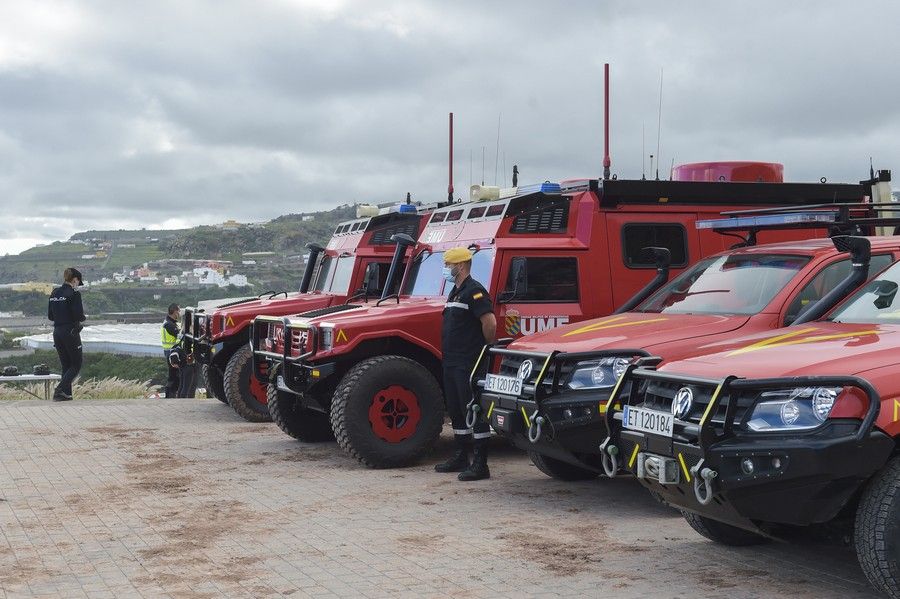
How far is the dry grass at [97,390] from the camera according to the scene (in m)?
19.1

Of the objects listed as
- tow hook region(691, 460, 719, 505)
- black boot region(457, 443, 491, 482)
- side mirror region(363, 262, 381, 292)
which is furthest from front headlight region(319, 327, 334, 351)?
tow hook region(691, 460, 719, 505)

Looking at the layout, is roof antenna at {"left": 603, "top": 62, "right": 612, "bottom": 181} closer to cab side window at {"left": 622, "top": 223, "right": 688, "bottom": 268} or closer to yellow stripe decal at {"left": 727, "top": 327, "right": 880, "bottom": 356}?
cab side window at {"left": 622, "top": 223, "right": 688, "bottom": 268}

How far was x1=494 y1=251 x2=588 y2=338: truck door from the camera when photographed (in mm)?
10227

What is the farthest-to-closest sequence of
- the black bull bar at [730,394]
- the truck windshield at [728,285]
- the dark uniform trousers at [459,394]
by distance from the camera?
the dark uniform trousers at [459,394]
the truck windshield at [728,285]
the black bull bar at [730,394]

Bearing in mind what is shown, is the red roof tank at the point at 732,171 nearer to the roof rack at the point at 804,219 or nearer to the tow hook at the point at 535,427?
the roof rack at the point at 804,219

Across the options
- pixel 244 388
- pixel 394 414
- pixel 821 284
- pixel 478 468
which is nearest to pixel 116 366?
pixel 244 388

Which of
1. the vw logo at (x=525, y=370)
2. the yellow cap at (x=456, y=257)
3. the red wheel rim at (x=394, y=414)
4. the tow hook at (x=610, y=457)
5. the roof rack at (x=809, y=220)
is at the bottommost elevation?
the red wheel rim at (x=394, y=414)

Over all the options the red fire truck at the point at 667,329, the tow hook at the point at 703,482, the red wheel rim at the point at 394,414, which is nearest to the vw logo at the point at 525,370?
the red fire truck at the point at 667,329

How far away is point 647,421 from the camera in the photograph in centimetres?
582

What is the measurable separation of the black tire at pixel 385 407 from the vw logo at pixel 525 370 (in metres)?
2.02

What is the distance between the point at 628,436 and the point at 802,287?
8.12 ft

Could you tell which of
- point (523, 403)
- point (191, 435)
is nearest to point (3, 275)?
point (191, 435)

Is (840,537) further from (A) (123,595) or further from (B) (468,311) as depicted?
(B) (468,311)

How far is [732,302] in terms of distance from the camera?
26.8 ft
